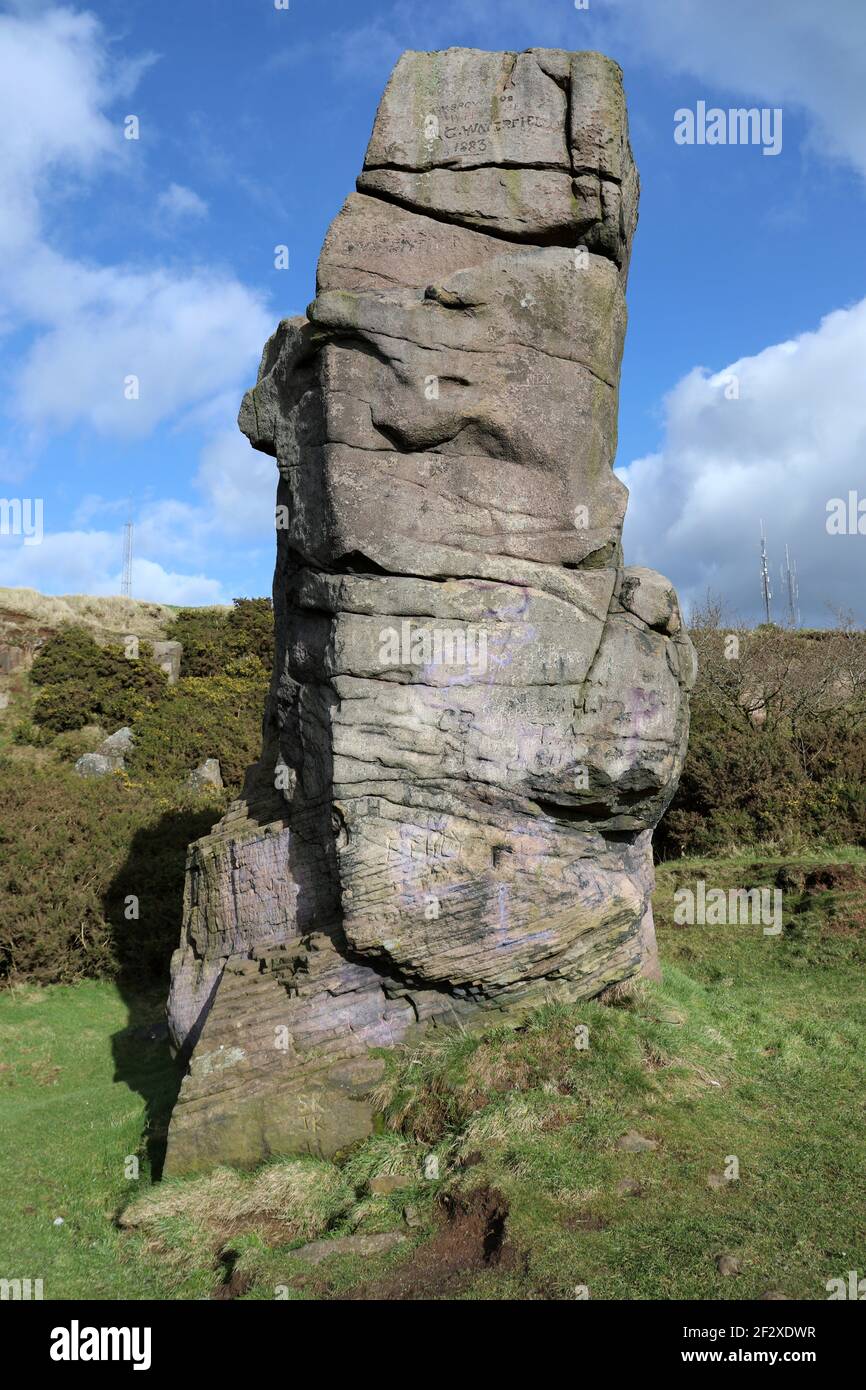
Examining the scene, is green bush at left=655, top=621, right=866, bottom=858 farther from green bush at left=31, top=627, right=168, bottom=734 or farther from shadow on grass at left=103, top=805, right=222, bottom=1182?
green bush at left=31, top=627, right=168, bottom=734

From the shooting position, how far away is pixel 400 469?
30.6ft

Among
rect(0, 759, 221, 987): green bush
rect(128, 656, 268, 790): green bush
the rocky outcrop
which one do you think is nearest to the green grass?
rect(0, 759, 221, 987): green bush

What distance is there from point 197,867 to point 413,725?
3.68 meters

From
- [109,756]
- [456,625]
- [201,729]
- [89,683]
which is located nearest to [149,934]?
[109,756]

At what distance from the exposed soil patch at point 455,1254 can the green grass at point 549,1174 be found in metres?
0.05

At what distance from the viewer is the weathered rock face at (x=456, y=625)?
29.3 feet

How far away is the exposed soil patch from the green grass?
0.16ft

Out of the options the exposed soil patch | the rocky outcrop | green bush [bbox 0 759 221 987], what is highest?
the rocky outcrop

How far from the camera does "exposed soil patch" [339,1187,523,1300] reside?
6.60 metres

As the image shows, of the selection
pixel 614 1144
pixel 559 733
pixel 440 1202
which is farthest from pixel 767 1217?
pixel 559 733
